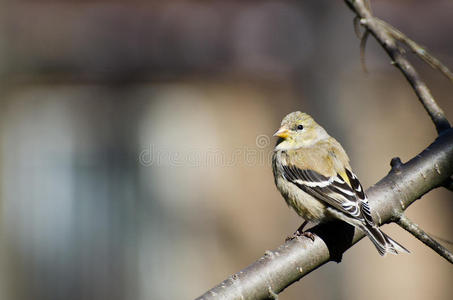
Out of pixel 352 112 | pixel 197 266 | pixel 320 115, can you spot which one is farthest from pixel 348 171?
pixel 197 266

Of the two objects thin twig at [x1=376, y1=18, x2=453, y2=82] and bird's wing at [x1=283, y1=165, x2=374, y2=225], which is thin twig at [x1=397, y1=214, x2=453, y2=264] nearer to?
bird's wing at [x1=283, y1=165, x2=374, y2=225]

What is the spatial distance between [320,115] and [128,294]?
3.58 meters

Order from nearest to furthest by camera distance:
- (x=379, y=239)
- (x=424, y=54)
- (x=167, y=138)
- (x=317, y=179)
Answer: (x=424, y=54) < (x=379, y=239) < (x=317, y=179) < (x=167, y=138)

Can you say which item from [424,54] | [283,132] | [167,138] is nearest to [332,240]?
[424,54]

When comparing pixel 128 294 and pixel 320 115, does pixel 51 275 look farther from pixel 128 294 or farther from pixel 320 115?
pixel 320 115

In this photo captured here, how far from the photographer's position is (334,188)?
154 inches

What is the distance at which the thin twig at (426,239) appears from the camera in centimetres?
253

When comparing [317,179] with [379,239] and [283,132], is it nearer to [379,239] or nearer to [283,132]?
[283,132]

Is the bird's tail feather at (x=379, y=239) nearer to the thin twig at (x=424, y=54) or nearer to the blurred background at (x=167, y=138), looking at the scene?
the thin twig at (x=424, y=54)

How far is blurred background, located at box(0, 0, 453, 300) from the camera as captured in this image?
7449 millimetres

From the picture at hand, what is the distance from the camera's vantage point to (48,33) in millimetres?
8172

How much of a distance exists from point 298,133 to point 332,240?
1.87m

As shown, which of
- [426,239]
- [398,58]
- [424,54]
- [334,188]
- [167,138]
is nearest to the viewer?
[426,239]

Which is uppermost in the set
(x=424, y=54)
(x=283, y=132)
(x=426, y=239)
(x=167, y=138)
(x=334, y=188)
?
(x=167, y=138)
